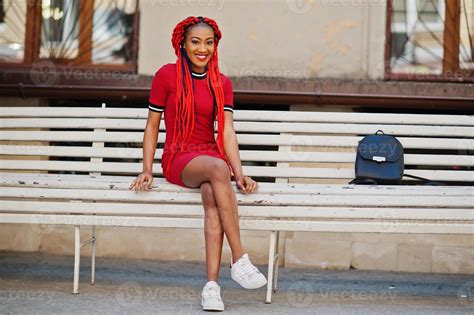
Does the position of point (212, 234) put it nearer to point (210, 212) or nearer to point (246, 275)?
point (210, 212)

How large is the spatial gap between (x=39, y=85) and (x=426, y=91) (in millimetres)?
3077

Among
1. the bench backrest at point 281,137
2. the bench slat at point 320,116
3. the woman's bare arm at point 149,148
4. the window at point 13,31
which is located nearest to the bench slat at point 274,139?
the bench backrest at point 281,137

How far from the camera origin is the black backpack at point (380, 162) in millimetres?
5207

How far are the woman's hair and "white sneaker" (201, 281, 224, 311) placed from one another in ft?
→ 2.83

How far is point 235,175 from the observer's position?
4.96m

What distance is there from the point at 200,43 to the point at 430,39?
256 cm

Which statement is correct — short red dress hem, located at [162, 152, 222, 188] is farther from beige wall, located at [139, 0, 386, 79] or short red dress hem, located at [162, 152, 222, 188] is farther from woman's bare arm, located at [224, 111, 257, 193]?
beige wall, located at [139, 0, 386, 79]

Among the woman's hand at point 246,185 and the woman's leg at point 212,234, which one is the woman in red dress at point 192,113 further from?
the woman's leg at point 212,234

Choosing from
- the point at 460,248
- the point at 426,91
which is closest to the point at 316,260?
the point at 460,248

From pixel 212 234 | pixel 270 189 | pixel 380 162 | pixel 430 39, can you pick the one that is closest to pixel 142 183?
pixel 212 234

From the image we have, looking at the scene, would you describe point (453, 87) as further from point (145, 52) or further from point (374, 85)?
point (145, 52)

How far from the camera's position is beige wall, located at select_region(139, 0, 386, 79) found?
6824mm

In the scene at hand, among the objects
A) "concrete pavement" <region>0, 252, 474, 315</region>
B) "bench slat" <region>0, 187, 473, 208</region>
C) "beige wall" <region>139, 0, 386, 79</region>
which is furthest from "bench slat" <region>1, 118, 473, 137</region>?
"beige wall" <region>139, 0, 386, 79</region>

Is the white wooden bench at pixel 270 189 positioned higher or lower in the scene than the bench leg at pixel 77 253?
higher
